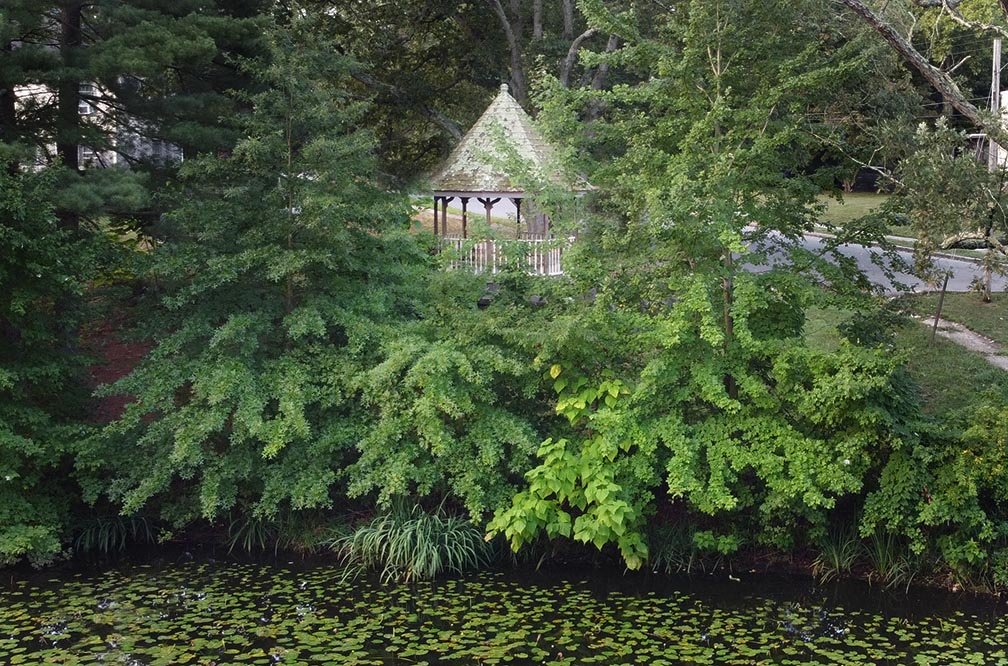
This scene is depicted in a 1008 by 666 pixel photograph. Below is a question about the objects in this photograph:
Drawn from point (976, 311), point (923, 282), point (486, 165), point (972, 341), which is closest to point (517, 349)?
point (486, 165)

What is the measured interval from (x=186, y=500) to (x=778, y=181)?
7.64 meters

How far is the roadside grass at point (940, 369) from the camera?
12156 mm

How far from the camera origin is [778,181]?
11211 millimetres

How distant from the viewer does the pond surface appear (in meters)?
8.69

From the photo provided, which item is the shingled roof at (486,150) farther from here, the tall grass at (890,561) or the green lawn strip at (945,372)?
the tall grass at (890,561)

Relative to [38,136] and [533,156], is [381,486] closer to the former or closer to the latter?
[38,136]

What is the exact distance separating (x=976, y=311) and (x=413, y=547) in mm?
12838

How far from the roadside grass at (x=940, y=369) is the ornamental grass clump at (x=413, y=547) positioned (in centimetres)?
451

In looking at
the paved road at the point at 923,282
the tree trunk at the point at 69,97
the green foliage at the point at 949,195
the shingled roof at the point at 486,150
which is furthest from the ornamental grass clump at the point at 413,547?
the paved road at the point at 923,282

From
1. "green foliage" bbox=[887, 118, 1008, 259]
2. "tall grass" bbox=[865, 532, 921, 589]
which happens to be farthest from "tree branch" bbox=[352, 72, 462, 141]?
"tall grass" bbox=[865, 532, 921, 589]

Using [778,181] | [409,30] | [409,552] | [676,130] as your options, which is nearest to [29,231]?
[409,552]

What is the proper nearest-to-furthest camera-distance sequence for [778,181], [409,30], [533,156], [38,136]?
[778,181] → [38,136] → [533,156] → [409,30]

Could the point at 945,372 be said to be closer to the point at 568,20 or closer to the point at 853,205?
the point at 568,20

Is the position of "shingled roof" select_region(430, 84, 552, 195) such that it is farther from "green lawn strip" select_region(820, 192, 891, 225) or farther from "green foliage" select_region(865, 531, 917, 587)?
"green lawn strip" select_region(820, 192, 891, 225)
